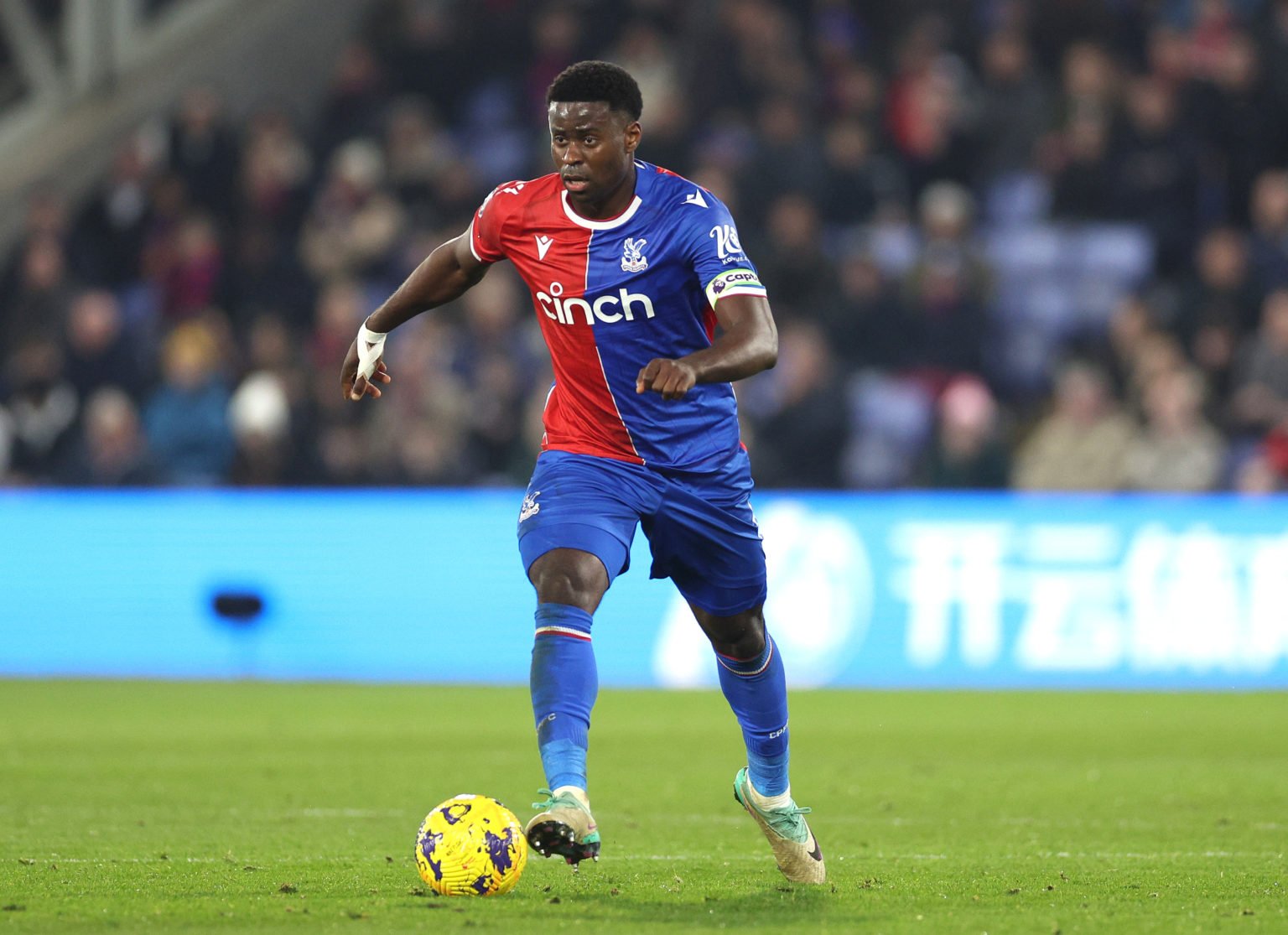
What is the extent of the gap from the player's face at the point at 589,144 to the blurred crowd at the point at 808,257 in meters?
8.72

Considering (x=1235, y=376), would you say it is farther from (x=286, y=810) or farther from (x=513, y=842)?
(x=513, y=842)

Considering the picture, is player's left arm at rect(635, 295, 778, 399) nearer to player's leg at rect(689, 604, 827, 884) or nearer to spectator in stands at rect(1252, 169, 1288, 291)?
player's leg at rect(689, 604, 827, 884)

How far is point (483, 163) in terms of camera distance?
1817 centimetres

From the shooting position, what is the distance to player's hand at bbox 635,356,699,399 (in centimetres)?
486

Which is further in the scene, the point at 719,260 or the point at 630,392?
the point at 630,392

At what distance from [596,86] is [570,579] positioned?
1353mm

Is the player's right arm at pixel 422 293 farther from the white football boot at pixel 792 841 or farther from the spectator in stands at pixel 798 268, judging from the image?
the spectator in stands at pixel 798 268

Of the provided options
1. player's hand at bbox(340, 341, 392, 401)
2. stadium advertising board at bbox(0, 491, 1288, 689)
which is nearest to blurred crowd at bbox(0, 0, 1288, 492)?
stadium advertising board at bbox(0, 491, 1288, 689)

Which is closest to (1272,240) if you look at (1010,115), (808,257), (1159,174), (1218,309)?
(1218,309)

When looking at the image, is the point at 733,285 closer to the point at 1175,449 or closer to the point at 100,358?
the point at 1175,449

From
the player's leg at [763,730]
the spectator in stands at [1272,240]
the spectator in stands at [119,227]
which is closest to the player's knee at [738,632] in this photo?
the player's leg at [763,730]

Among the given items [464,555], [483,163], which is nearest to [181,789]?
[464,555]

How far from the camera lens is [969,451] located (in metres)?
14.1

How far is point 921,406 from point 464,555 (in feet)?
12.2
